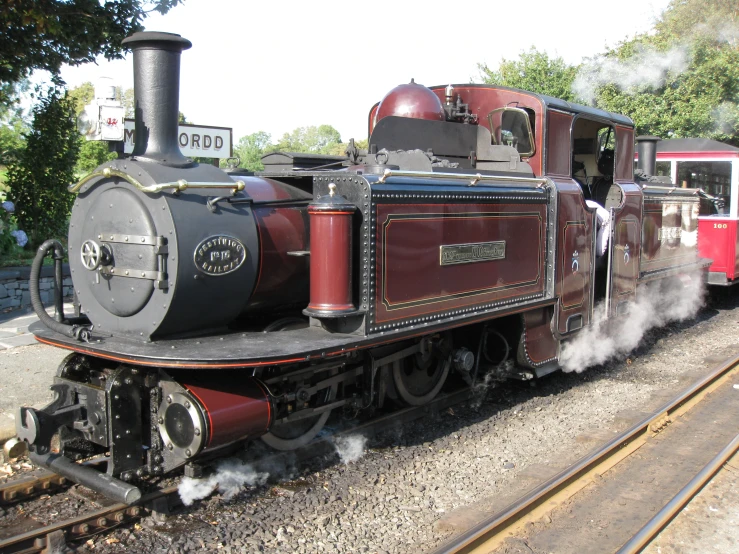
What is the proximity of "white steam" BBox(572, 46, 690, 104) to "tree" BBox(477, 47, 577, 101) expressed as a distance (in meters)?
0.92

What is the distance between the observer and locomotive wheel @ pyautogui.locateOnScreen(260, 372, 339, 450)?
4359mm

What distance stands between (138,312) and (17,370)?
10.7ft

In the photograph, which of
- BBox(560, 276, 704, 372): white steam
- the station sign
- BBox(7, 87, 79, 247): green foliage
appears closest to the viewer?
BBox(560, 276, 704, 372): white steam


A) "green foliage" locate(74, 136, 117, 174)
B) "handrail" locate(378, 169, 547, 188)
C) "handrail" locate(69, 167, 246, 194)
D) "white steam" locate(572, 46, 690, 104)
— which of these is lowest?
"handrail" locate(69, 167, 246, 194)

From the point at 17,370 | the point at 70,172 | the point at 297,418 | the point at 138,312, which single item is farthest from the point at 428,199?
the point at 70,172

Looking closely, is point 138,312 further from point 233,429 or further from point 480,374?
point 480,374

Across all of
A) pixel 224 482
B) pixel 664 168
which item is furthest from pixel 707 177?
pixel 224 482

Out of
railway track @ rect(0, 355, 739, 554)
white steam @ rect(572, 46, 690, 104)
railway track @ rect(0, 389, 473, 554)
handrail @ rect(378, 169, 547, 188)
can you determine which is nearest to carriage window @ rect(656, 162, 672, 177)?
white steam @ rect(572, 46, 690, 104)

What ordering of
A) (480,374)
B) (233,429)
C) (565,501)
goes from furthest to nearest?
(480,374) < (565,501) < (233,429)

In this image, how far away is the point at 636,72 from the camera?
16.8 meters

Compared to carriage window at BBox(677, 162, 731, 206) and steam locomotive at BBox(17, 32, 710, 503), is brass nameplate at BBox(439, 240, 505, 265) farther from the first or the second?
carriage window at BBox(677, 162, 731, 206)

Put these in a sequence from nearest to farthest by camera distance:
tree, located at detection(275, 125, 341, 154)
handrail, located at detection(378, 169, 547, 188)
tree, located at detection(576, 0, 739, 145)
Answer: handrail, located at detection(378, 169, 547, 188) < tree, located at detection(576, 0, 739, 145) < tree, located at detection(275, 125, 341, 154)

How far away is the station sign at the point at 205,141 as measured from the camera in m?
6.90

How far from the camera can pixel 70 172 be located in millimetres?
10609
